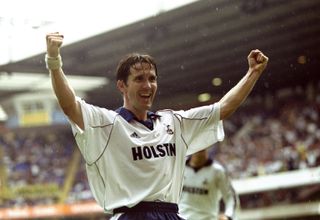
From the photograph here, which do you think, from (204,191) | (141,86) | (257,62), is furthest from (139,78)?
→ (204,191)

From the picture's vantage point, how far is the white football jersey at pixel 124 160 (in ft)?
12.5

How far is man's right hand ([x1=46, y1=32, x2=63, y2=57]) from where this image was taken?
362 cm

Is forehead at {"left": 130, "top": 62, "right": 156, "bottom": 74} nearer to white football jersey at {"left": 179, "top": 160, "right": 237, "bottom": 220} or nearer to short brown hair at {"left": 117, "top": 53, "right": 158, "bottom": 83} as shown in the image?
short brown hair at {"left": 117, "top": 53, "right": 158, "bottom": 83}

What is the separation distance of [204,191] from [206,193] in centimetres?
4

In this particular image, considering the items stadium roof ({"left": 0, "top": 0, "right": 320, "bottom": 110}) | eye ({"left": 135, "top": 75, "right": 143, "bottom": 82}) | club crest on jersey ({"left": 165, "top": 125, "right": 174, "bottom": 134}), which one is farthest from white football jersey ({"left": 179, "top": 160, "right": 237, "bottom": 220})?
stadium roof ({"left": 0, "top": 0, "right": 320, "bottom": 110})

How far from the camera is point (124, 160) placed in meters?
3.83

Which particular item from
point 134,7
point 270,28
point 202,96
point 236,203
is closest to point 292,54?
point 270,28

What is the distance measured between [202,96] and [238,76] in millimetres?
6243

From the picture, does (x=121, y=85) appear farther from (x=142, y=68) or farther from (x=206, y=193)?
(x=206, y=193)

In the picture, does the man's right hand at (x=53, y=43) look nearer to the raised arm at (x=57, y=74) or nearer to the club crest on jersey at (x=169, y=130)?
the raised arm at (x=57, y=74)

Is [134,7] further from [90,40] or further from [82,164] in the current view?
[82,164]

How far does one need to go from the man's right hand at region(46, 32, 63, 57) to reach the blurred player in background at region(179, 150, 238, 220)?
4397mm

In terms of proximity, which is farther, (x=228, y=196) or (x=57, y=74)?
(x=228, y=196)

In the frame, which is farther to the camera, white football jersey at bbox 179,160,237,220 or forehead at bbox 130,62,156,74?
white football jersey at bbox 179,160,237,220
